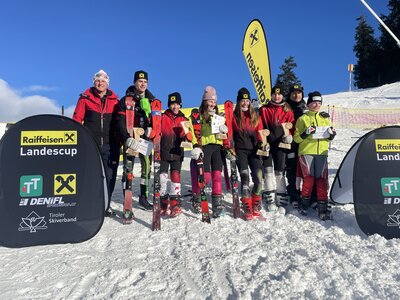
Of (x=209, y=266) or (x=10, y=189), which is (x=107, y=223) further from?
(x=209, y=266)

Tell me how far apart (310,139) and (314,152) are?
0.21m

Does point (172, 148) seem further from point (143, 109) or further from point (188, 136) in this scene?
point (143, 109)

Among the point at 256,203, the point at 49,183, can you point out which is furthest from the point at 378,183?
the point at 49,183

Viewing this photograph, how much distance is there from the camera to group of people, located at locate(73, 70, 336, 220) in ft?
15.0

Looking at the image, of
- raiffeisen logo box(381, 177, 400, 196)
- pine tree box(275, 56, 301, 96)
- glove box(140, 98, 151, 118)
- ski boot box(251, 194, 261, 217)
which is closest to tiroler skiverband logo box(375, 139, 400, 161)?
raiffeisen logo box(381, 177, 400, 196)

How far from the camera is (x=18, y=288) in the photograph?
8.69ft

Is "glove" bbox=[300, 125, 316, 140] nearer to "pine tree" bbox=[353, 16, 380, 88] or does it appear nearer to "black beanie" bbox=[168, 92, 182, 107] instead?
"black beanie" bbox=[168, 92, 182, 107]

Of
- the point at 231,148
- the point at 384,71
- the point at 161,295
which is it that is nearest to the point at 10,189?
the point at 161,295

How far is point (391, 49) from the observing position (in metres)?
42.5

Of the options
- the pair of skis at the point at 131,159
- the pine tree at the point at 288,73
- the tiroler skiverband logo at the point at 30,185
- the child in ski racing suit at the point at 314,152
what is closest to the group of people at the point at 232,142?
the child in ski racing suit at the point at 314,152

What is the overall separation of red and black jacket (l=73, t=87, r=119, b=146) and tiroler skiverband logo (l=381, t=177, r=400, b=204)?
12.8 ft

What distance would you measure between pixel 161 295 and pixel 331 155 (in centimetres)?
916

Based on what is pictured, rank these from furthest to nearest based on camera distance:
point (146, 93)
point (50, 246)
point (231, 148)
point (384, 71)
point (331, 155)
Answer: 1. point (384, 71)
2. point (331, 155)
3. point (146, 93)
4. point (231, 148)
5. point (50, 246)

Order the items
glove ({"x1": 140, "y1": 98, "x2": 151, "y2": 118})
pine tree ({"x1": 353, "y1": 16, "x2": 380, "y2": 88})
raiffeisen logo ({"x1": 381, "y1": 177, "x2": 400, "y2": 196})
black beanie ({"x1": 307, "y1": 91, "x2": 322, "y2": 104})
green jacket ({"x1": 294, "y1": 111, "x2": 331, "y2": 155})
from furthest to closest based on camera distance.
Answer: pine tree ({"x1": 353, "y1": 16, "x2": 380, "y2": 88}), glove ({"x1": 140, "y1": 98, "x2": 151, "y2": 118}), black beanie ({"x1": 307, "y1": 91, "x2": 322, "y2": 104}), green jacket ({"x1": 294, "y1": 111, "x2": 331, "y2": 155}), raiffeisen logo ({"x1": 381, "y1": 177, "x2": 400, "y2": 196})
